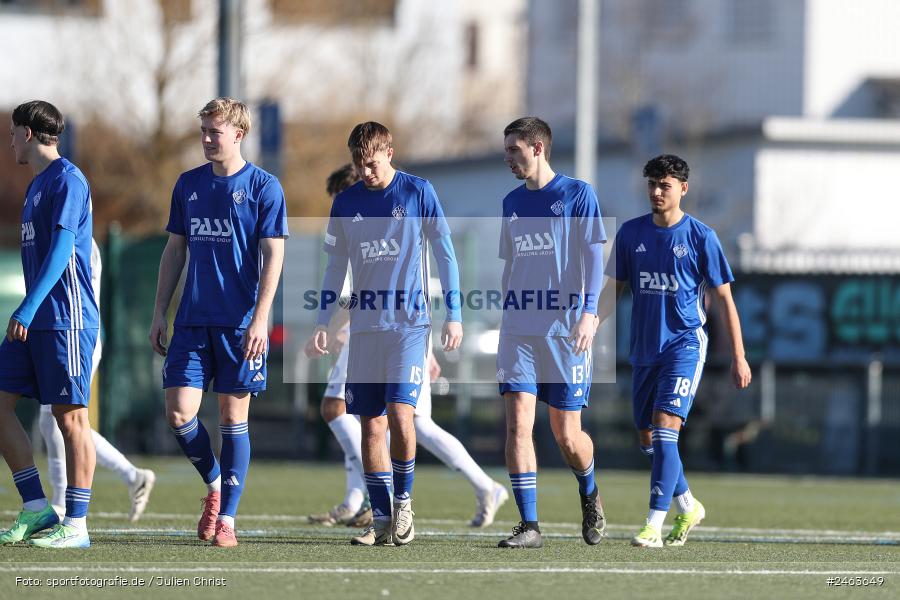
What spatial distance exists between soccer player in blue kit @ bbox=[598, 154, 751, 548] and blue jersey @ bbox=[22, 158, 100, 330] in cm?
304

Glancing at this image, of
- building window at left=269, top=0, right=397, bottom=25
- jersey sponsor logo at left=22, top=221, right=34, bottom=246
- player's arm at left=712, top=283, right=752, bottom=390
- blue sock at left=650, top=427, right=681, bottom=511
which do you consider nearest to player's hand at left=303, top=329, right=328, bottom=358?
jersey sponsor logo at left=22, top=221, right=34, bottom=246

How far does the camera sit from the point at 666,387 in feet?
31.8

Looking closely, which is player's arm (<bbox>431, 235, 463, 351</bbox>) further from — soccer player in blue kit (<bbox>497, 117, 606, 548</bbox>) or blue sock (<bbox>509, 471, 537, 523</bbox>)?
blue sock (<bbox>509, 471, 537, 523</bbox>)

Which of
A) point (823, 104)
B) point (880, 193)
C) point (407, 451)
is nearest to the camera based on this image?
point (407, 451)

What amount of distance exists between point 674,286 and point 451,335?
1361 mm

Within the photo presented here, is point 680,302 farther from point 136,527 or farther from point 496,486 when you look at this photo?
point 136,527

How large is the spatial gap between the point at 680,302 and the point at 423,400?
6.91ft

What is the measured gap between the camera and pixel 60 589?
743 centimetres

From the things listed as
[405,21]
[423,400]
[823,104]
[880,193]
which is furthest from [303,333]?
[823,104]

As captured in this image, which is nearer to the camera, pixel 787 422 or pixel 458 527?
pixel 458 527

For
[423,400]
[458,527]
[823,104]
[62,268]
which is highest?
[823,104]

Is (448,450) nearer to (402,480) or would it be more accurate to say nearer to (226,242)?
(402,480)

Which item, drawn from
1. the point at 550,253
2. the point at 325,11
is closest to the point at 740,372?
the point at 550,253

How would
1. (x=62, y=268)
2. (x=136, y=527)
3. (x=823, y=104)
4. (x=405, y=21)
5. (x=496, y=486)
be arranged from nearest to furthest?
1. (x=62, y=268)
2. (x=136, y=527)
3. (x=496, y=486)
4. (x=405, y=21)
5. (x=823, y=104)
